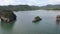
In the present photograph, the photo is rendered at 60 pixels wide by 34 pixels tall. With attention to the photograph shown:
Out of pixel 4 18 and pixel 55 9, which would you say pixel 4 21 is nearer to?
pixel 4 18

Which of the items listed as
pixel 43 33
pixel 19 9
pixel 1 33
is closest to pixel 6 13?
pixel 1 33

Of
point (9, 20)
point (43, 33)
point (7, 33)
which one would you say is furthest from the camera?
point (9, 20)

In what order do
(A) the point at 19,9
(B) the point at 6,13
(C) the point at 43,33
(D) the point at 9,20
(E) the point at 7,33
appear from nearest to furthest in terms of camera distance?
1. (C) the point at 43,33
2. (E) the point at 7,33
3. (D) the point at 9,20
4. (B) the point at 6,13
5. (A) the point at 19,9

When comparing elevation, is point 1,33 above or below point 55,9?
below

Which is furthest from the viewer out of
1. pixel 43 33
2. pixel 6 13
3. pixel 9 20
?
pixel 6 13

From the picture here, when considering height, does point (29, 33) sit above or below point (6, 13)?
below

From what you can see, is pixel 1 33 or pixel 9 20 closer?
pixel 1 33

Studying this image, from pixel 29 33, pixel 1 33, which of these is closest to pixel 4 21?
pixel 1 33

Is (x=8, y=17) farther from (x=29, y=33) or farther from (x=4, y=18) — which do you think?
(x=29, y=33)

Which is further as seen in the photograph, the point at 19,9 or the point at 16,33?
the point at 19,9
